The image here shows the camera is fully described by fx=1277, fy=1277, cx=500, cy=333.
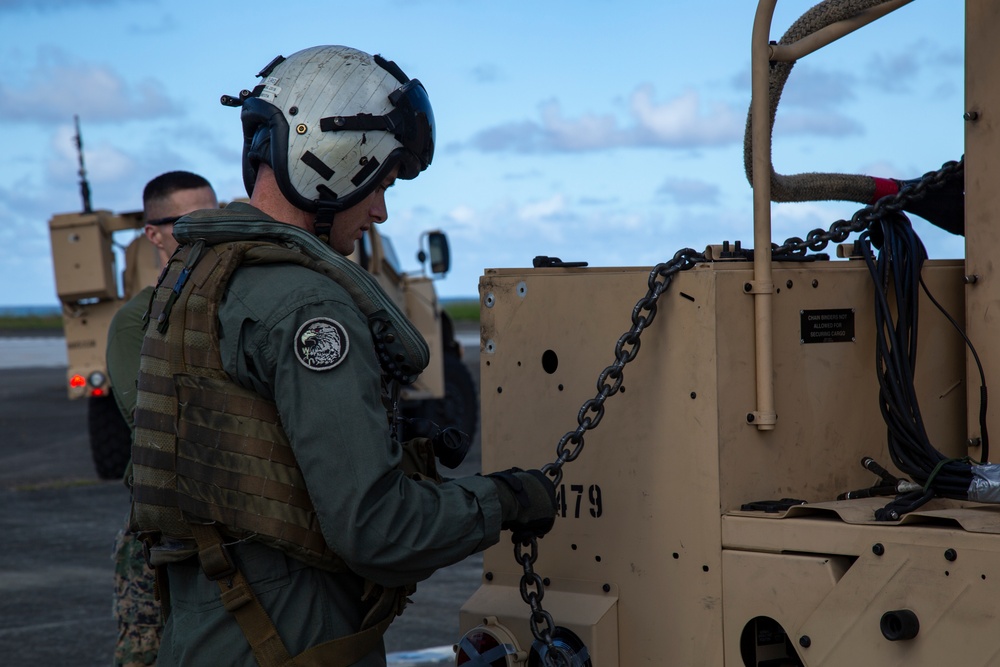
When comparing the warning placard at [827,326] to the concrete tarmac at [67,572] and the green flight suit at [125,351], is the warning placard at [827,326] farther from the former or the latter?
the concrete tarmac at [67,572]

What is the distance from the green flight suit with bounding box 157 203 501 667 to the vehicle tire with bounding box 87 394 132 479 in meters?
9.35

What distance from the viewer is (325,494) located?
7.58 feet

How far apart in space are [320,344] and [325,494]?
27 centimetres

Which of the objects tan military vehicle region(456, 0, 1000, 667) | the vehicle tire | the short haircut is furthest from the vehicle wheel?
tan military vehicle region(456, 0, 1000, 667)

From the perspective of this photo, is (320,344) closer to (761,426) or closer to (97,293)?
(761,426)

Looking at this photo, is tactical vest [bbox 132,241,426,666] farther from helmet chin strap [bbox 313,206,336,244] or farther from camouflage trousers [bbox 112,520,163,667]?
camouflage trousers [bbox 112,520,163,667]

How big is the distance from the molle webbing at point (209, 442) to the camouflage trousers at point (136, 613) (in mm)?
1877

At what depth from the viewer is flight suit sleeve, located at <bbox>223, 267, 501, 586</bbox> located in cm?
230

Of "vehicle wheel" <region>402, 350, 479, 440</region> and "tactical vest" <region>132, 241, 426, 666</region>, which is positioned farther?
"vehicle wheel" <region>402, 350, 479, 440</region>

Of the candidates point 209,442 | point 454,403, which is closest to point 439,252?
point 454,403

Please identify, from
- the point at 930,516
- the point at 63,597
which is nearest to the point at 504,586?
the point at 930,516

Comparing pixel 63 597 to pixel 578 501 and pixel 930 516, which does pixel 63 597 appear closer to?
pixel 578 501

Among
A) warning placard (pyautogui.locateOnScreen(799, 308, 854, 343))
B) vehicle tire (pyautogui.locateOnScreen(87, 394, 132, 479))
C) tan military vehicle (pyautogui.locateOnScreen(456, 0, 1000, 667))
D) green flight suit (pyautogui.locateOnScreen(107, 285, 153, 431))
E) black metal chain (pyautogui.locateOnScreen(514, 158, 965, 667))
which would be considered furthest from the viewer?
vehicle tire (pyautogui.locateOnScreen(87, 394, 132, 479))

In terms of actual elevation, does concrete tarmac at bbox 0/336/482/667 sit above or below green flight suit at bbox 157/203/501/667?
below
